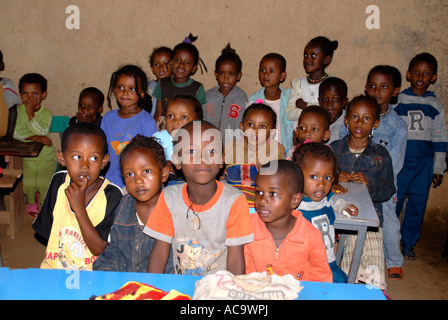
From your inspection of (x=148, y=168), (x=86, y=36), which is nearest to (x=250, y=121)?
(x=148, y=168)

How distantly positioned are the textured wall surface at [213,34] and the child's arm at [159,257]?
3.21 meters

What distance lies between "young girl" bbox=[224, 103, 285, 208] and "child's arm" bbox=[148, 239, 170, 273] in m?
1.06

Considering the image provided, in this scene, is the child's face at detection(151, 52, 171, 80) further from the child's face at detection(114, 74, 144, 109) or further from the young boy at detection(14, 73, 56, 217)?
the young boy at detection(14, 73, 56, 217)

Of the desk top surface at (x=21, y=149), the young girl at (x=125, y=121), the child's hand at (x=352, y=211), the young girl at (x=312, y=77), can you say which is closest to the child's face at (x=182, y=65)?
the young girl at (x=125, y=121)

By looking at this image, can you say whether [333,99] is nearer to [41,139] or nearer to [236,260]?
[236,260]

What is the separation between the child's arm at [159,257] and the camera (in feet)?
6.49

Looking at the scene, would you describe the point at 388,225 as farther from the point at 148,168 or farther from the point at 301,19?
the point at 301,19

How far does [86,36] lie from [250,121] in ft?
8.94

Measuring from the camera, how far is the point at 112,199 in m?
2.24

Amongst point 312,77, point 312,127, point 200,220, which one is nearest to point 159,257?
point 200,220

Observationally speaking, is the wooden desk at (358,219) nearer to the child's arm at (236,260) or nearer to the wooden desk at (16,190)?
the child's arm at (236,260)

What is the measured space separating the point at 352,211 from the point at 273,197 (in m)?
0.61

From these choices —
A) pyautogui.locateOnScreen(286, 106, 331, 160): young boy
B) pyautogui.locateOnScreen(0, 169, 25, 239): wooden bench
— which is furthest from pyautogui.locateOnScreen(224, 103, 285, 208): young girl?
pyautogui.locateOnScreen(0, 169, 25, 239): wooden bench

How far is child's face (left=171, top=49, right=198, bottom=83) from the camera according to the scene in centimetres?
401
